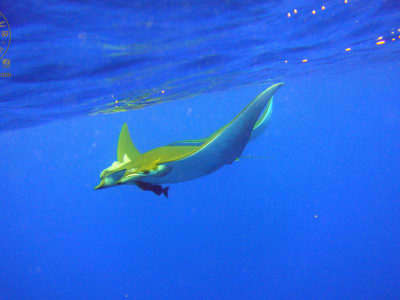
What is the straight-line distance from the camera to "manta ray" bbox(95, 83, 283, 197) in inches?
121

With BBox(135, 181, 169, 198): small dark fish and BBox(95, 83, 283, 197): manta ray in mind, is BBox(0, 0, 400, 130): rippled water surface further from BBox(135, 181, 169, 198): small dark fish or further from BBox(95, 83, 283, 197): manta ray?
BBox(135, 181, 169, 198): small dark fish

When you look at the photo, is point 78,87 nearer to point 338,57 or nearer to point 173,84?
point 173,84

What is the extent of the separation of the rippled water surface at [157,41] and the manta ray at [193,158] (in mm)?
4417

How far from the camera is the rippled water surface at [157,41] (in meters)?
6.75

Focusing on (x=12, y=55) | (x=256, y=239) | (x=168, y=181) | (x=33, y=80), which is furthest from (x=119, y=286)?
(x=168, y=181)

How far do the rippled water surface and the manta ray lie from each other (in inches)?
174

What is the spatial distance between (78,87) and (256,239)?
32566 millimetres

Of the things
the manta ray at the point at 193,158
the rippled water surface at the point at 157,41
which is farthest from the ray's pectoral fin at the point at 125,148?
the rippled water surface at the point at 157,41

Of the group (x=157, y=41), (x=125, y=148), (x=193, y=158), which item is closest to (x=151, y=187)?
(x=193, y=158)

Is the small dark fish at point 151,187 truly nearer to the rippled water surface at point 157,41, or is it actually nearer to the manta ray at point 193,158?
the manta ray at point 193,158

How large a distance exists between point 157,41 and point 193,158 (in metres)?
7.19

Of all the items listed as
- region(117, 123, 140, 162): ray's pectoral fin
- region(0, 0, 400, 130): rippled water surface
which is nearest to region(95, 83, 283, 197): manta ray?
region(117, 123, 140, 162): ray's pectoral fin

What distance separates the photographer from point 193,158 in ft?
11.3

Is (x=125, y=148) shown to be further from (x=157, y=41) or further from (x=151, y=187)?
(x=157, y=41)
